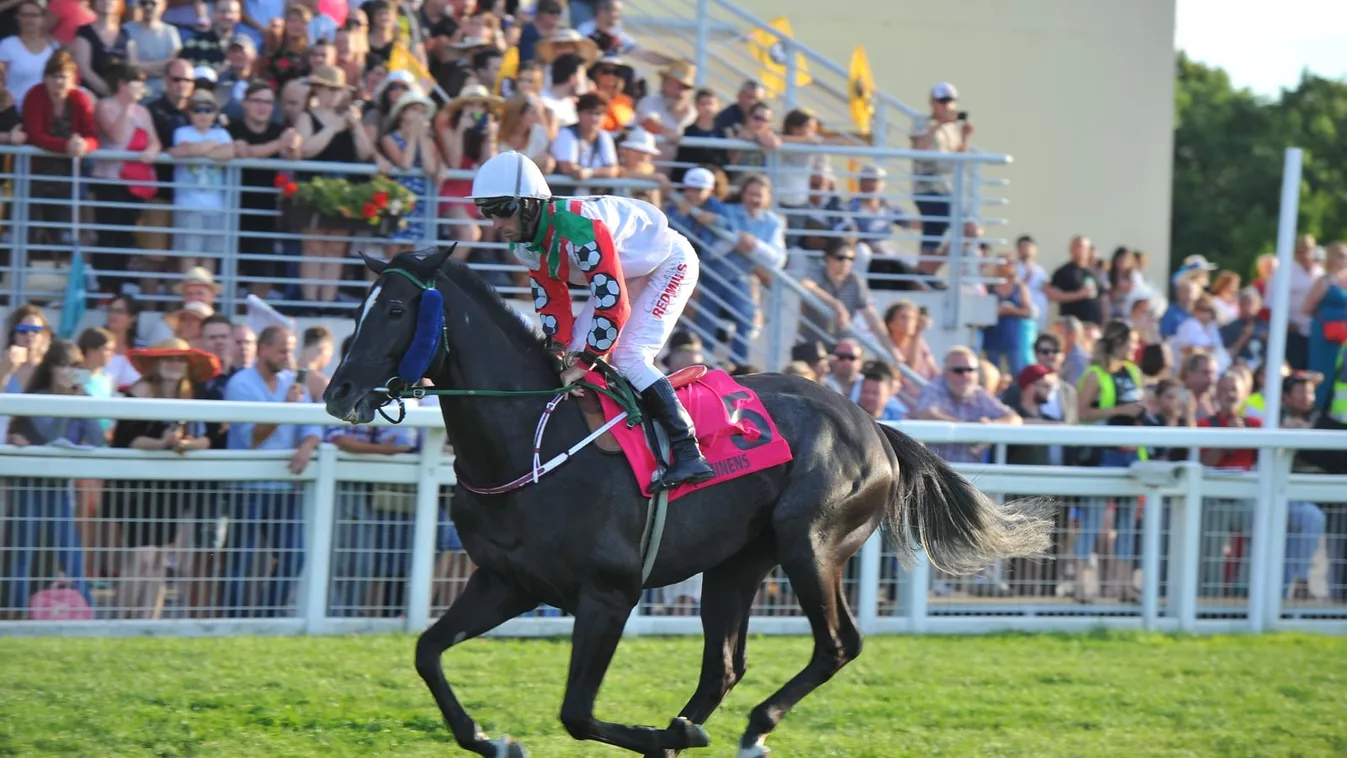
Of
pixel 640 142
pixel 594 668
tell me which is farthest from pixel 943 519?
pixel 640 142

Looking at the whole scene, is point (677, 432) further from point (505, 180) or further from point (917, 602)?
point (917, 602)

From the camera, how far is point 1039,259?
54.1 ft

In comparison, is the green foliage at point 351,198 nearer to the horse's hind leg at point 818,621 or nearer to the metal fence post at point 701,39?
the metal fence post at point 701,39

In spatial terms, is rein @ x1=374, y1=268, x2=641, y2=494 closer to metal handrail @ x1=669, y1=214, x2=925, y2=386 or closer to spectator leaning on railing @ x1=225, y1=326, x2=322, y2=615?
spectator leaning on railing @ x1=225, y1=326, x2=322, y2=615

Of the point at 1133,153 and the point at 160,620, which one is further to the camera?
the point at 1133,153

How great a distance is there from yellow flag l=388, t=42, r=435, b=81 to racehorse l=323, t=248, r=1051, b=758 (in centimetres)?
531

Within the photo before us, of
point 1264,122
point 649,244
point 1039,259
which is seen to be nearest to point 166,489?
point 649,244

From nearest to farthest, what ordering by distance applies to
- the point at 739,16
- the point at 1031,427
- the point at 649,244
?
the point at 649,244, the point at 1031,427, the point at 739,16

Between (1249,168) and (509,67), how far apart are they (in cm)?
2682

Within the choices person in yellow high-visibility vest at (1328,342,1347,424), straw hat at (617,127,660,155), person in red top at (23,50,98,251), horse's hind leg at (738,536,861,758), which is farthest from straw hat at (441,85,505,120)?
person in yellow high-visibility vest at (1328,342,1347,424)

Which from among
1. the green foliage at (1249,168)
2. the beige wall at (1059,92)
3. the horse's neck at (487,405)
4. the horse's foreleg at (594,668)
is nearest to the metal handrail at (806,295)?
the horse's neck at (487,405)

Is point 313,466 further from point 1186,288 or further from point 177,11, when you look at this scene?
point 1186,288

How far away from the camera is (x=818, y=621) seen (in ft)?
18.7

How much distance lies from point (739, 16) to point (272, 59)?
5.21 m
